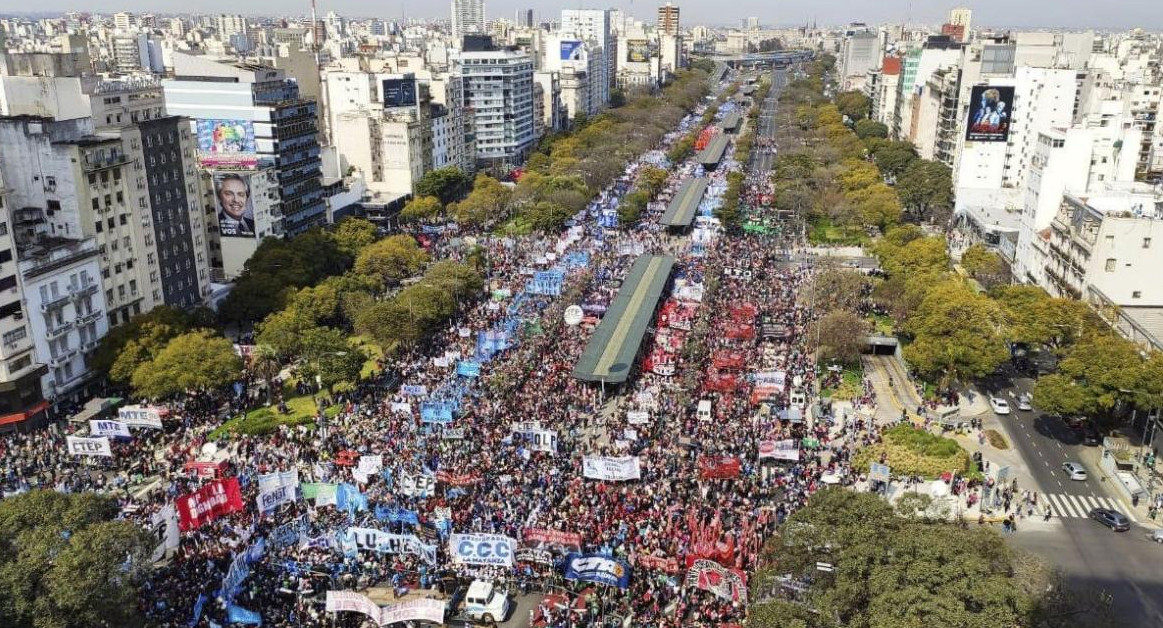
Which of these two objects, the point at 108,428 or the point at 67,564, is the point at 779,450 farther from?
the point at 108,428

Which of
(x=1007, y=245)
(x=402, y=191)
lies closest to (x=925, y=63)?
(x=1007, y=245)

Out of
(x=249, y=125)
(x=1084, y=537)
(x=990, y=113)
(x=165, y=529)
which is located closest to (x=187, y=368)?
(x=165, y=529)

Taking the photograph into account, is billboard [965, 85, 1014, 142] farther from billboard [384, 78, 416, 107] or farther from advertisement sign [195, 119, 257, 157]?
advertisement sign [195, 119, 257, 157]

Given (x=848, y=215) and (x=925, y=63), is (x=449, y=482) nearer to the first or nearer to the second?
(x=848, y=215)

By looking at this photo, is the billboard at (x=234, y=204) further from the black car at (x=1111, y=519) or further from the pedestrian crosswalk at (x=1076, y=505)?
the black car at (x=1111, y=519)

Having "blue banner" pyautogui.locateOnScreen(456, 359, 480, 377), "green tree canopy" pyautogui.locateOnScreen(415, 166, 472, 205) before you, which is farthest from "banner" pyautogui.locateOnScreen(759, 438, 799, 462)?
"green tree canopy" pyautogui.locateOnScreen(415, 166, 472, 205)

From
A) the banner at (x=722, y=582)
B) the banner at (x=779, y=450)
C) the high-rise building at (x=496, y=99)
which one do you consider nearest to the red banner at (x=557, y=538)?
the banner at (x=722, y=582)
